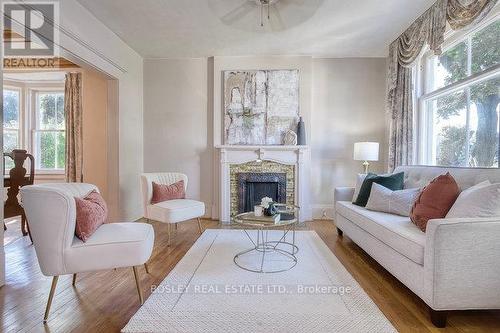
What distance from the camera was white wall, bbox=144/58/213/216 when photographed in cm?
472

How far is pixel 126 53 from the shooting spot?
418 cm

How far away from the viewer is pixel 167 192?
361 centimetres

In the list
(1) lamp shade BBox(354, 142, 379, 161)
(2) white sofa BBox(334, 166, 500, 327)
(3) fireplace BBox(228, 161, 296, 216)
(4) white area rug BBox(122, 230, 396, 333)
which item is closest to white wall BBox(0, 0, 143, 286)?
(3) fireplace BBox(228, 161, 296, 216)

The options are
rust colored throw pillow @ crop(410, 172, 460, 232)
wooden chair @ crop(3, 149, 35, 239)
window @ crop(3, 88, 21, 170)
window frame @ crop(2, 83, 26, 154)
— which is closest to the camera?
rust colored throw pillow @ crop(410, 172, 460, 232)

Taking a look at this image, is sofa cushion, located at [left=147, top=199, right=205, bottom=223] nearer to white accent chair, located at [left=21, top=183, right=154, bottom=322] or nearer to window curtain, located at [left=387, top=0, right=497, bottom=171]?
white accent chair, located at [left=21, top=183, right=154, bottom=322]

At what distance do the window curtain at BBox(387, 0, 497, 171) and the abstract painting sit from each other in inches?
56.1

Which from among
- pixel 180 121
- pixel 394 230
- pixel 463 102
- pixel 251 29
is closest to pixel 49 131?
pixel 180 121

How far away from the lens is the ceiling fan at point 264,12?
3.05 metres

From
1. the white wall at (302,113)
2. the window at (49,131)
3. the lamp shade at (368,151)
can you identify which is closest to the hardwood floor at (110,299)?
the lamp shade at (368,151)

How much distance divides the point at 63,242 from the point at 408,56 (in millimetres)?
4199

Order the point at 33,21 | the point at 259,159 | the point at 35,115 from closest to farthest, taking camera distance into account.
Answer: the point at 33,21
the point at 259,159
the point at 35,115

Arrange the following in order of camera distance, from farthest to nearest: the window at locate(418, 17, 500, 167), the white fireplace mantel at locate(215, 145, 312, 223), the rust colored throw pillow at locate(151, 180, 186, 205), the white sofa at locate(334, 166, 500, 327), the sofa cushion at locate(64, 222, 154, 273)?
the white fireplace mantel at locate(215, 145, 312, 223)
the rust colored throw pillow at locate(151, 180, 186, 205)
the window at locate(418, 17, 500, 167)
the sofa cushion at locate(64, 222, 154, 273)
the white sofa at locate(334, 166, 500, 327)

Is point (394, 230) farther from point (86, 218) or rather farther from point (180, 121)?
point (180, 121)

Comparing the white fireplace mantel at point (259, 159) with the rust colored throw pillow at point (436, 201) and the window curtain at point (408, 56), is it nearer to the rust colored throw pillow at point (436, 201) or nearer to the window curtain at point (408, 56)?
the window curtain at point (408, 56)
